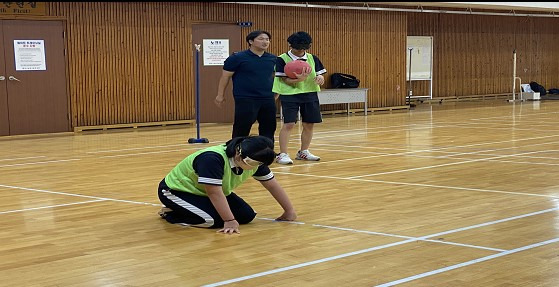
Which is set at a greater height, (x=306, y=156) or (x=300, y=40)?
(x=300, y=40)

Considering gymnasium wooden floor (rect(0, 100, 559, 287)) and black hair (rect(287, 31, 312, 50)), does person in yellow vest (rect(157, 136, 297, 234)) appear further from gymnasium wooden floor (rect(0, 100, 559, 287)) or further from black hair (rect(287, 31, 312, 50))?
black hair (rect(287, 31, 312, 50))

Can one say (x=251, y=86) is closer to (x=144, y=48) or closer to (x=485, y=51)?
(x=144, y=48)

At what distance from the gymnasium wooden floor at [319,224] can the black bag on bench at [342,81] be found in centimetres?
767

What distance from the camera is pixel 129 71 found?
1573 cm

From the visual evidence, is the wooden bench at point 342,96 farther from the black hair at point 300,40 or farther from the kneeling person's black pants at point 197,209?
the kneeling person's black pants at point 197,209

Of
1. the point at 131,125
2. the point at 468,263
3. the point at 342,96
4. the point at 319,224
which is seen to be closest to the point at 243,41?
the point at 342,96

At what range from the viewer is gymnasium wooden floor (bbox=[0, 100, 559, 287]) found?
4270 mm

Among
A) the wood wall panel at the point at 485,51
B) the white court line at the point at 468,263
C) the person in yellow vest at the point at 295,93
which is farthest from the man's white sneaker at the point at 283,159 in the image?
the wood wall panel at the point at 485,51

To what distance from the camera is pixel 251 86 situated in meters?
8.50

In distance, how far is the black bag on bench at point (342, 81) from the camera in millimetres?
18844

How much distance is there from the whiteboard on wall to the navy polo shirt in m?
14.4

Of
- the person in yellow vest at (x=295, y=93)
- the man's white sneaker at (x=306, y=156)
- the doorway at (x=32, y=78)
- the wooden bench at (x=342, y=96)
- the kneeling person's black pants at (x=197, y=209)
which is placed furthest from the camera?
the wooden bench at (x=342, y=96)

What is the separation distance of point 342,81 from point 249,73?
10.5 metres

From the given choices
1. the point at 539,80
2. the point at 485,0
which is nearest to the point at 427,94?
the point at 485,0
